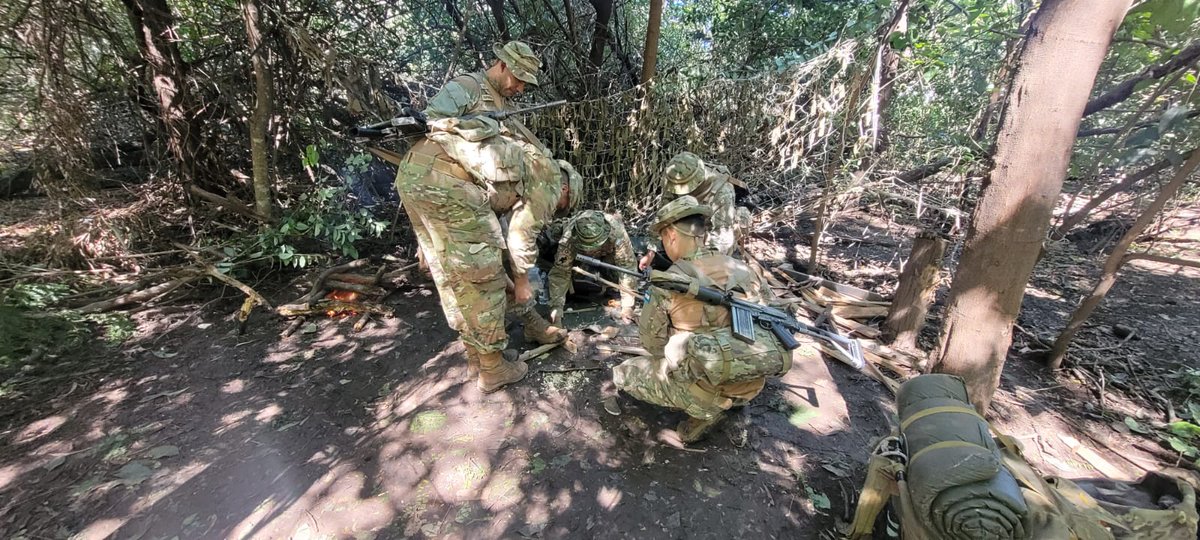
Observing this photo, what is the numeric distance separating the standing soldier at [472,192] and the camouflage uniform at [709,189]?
4.67 ft

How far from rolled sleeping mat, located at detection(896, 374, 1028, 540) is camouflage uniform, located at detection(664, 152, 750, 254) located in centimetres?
239

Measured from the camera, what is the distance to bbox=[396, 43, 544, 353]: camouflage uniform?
9.38 feet

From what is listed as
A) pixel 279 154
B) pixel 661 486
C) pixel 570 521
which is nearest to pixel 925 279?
pixel 661 486

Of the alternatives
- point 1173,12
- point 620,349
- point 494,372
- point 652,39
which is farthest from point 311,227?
point 1173,12

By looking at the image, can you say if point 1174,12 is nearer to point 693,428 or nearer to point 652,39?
point 693,428

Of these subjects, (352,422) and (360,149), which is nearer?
(352,422)

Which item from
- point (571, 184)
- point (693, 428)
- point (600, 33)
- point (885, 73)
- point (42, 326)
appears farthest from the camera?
point (600, 33)

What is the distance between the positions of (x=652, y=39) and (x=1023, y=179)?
4.00m

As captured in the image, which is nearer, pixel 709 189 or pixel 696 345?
pixel 696 345

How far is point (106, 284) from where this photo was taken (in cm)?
421

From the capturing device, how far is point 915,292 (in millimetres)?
3869

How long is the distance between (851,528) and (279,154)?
6313 millimetres

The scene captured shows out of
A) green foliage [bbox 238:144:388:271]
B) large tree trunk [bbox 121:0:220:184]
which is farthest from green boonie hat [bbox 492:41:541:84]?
large tree trunk [bbox 121:0:220:184]

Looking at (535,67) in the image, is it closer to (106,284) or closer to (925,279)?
(925,279)
